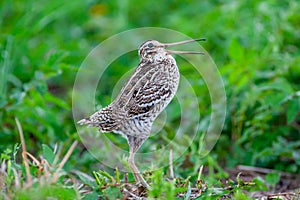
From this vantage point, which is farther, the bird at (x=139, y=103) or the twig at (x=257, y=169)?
the twig at (x=257, y=169)

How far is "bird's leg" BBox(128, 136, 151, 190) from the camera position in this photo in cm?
427

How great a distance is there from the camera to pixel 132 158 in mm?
4324

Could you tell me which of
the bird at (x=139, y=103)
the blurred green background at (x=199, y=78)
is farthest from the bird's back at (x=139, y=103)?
the blurred green background at (x=199, y=78)

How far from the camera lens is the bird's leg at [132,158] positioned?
4.27 meters

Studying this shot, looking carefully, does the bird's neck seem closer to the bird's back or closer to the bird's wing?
the bird's back

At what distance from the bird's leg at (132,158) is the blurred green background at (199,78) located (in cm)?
92

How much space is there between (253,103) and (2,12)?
11.8ft

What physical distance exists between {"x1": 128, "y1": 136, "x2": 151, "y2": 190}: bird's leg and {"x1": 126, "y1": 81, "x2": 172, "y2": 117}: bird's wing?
190mm

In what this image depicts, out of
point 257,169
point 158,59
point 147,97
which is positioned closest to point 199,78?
point 257,169

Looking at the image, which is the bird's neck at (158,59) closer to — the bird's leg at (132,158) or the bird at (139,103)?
the bird at (139,103)

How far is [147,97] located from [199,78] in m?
2.62

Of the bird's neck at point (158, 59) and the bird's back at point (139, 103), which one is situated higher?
the bird's neck at point (158, 59)

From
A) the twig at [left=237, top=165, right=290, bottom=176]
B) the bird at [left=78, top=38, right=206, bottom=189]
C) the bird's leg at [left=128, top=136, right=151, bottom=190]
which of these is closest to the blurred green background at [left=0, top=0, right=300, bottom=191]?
the twig at [left=237, top=165, right=290, bottom=176]

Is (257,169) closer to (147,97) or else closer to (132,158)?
(132,158)
